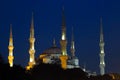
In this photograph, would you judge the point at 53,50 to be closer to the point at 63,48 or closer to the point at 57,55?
the point at 57,55

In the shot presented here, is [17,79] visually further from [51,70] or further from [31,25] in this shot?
[31,25]

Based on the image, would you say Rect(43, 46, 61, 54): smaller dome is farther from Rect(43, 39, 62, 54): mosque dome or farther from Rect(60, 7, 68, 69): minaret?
Rect(60, 7, 68, 69): minaret

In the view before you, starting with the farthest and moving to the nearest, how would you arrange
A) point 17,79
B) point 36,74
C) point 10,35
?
point 10,35 < point 36,74 < point 17,79

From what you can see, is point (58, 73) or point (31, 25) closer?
point (58, 73)

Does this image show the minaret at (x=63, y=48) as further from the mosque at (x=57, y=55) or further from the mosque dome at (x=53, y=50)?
the mosque dome at (x=53, y=50)

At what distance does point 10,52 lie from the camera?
319ft

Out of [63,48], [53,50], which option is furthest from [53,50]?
[63,48]

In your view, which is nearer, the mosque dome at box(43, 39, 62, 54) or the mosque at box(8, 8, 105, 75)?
the mosque at box(8, 8, 105, 75)

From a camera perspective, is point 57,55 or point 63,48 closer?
point 63,48

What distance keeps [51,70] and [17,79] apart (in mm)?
21671

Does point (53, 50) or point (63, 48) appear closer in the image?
point (63, 48)

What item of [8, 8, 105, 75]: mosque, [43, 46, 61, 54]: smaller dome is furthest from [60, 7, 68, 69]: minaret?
[43, 46, 61, 54]: smaller dome

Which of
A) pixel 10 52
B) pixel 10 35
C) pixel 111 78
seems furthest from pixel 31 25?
pixel 111 78

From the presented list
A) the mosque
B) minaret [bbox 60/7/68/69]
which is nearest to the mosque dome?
the mosque
